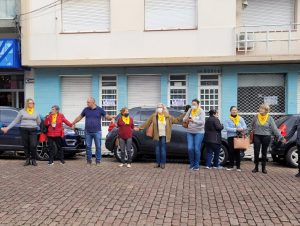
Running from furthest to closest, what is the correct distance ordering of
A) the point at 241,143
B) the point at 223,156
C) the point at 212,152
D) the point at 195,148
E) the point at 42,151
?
the point at 42,151, the point at 223,156, the point at 212,152, the point at 195,148, the point at 241,143

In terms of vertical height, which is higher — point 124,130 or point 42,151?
point 124,130

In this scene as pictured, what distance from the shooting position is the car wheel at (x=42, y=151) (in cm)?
1260

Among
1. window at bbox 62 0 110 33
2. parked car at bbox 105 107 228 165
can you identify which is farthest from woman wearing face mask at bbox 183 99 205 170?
window at bbox 62 0 110 33

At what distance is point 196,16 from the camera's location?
1695 cm

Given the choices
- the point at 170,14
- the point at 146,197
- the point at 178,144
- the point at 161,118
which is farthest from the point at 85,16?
the point at 146,197

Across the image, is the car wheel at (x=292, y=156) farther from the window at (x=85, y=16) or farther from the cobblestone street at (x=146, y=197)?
the window at (x=85, y=16)

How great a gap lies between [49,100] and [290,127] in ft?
33.1

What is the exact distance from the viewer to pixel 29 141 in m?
11.4

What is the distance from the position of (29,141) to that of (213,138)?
15.5ft

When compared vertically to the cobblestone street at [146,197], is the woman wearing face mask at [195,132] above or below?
above

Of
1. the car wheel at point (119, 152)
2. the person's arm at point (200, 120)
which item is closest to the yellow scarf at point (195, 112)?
the person's arm at point (200, 120)

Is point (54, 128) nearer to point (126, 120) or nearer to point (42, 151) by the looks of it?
point (42, 151)

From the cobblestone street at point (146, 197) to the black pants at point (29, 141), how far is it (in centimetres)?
92

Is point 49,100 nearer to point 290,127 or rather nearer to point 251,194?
point 290,127
